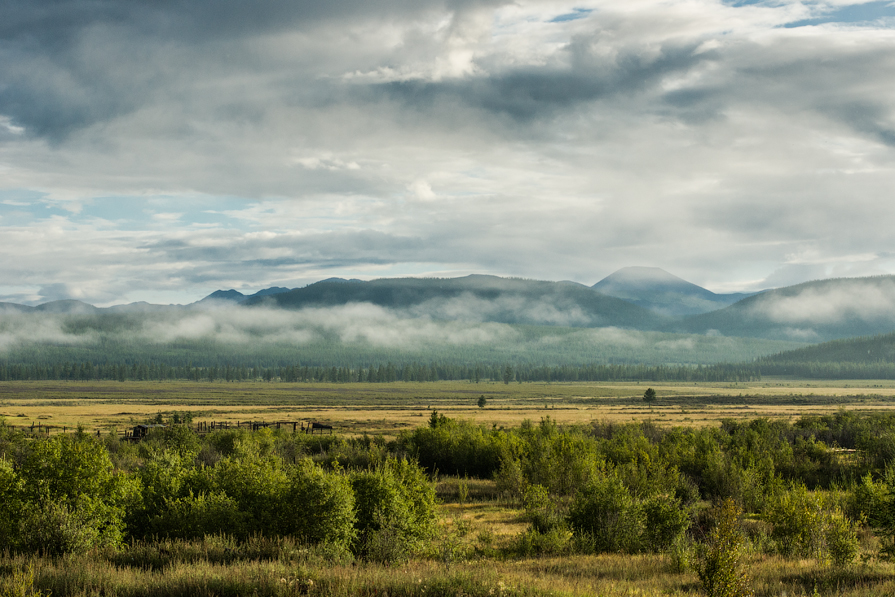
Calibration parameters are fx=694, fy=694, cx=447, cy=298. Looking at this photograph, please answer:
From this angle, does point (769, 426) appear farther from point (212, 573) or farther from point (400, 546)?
point (212, 573)

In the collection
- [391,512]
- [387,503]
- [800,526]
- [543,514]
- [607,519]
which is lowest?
[543,514]

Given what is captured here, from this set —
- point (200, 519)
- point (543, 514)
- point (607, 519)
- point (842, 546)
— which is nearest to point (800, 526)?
point (842, 546)

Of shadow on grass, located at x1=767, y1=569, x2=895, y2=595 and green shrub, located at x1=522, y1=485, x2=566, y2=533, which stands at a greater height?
shadow on grass, located at x1=767, y1=569, x2=895, y2=595

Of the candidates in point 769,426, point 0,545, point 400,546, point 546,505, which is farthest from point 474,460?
point 0,545

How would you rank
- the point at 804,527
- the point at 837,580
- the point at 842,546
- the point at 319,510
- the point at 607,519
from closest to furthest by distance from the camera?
the point at 837,580 < the point at 319,510 < the point at 842,546 < the point at 804,527 < the point at 607,519

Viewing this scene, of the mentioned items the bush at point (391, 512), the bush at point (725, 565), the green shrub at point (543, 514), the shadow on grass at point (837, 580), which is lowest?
the green shrub at point (543, 514)

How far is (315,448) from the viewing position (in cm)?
5428

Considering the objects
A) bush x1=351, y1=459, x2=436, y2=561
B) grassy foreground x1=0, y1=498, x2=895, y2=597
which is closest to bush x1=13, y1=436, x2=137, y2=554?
grassy foreground x1=0, y1=498, x2=895, y2=597

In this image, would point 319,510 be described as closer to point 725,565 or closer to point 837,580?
point 725,565

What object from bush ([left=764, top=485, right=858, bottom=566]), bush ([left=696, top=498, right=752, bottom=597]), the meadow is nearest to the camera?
bush ([left=696, top=498, right=752, bottom=597])

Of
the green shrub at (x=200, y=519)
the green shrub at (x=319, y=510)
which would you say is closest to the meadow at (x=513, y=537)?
the green shrub at (x=200, y=519)

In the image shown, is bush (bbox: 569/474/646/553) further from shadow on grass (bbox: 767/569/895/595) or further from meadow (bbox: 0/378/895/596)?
shadow on grass (bbox: 767/569/895/595)

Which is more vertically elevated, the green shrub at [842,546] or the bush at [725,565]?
the bush at [725,565]

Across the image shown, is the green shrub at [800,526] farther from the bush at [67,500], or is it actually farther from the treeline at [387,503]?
the bush at [67,500]
